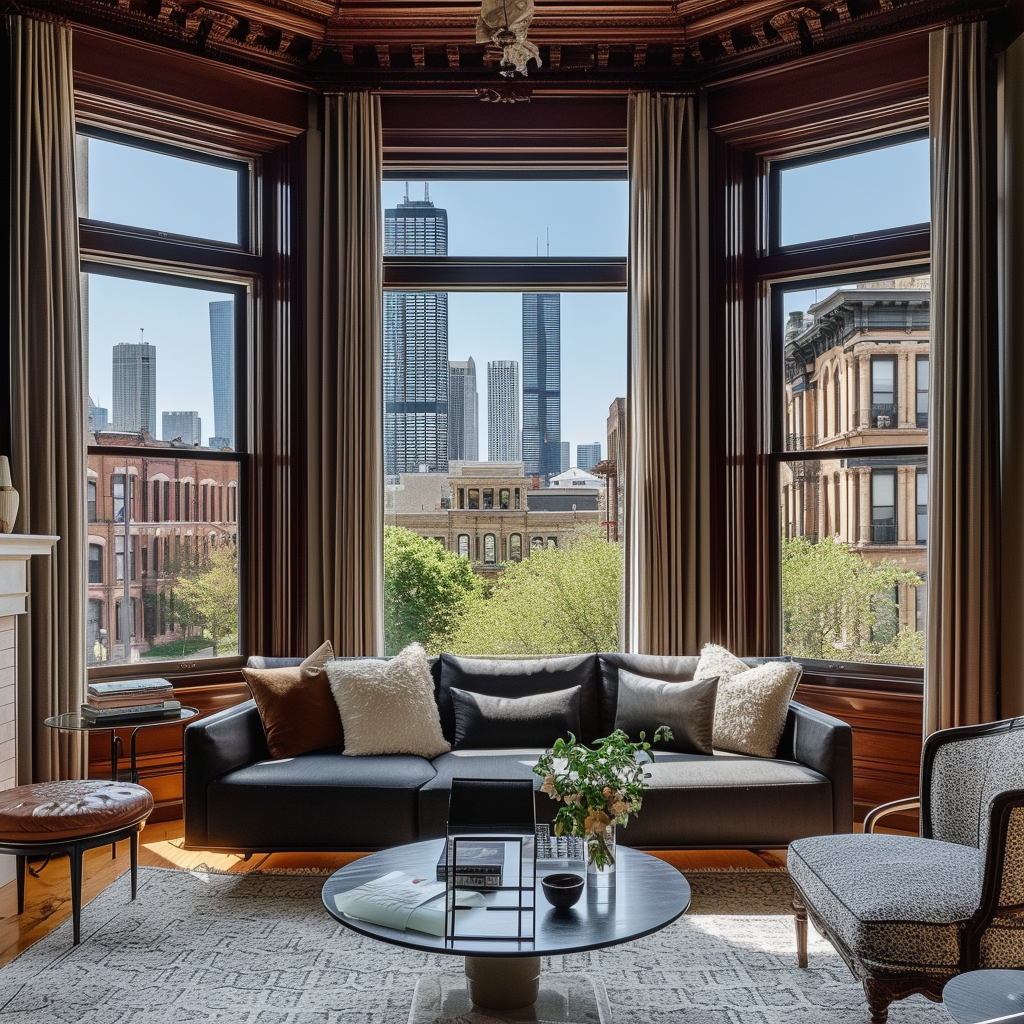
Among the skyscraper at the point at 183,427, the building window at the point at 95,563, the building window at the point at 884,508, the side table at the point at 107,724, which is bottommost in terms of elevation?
the side table at the point at 107,724

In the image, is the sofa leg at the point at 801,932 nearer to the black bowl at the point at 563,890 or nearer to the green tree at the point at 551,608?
the black bowl at the point at 563,890

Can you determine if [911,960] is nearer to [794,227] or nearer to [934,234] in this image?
[934,234]

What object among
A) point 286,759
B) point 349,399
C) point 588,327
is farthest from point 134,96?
point 286,759

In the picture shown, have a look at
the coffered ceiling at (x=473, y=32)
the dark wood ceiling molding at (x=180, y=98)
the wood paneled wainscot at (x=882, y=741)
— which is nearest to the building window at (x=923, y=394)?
the wood paneled wainscot at (x=882, y=741)

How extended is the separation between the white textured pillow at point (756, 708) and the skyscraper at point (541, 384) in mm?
1732

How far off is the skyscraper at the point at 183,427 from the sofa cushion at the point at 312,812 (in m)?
1.91

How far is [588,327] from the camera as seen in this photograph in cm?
519

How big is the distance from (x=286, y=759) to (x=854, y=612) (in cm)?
284

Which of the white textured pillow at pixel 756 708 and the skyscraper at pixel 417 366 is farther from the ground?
the skyscraper at pixel 417 366

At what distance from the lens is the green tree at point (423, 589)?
5.12m

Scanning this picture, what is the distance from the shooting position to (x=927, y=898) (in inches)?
94.2

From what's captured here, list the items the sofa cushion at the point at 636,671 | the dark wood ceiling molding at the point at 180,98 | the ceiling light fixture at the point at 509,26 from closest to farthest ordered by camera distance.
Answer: the ceiling light fixture at the point at 509,26, the sofa cushion at the point at 636,671, the dark wood ceiling molding at the point at 180,98

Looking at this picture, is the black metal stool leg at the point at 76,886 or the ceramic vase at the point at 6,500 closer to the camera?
the black metal stool leg at the point at 76,886

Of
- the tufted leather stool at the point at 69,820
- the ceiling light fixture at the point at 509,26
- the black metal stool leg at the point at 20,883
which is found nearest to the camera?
the ceiling light fixture at the point at 509,26
